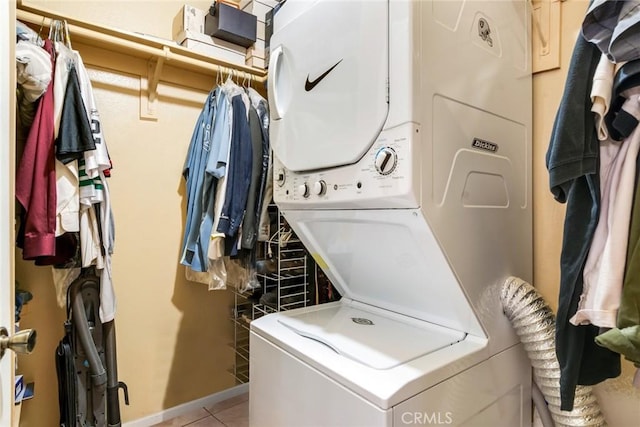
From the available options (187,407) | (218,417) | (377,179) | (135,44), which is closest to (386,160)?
(377,179)

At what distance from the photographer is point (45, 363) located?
1675 mm

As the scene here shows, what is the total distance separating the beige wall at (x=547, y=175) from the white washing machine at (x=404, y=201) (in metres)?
0.05

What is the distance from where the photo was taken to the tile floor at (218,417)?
1.96 m

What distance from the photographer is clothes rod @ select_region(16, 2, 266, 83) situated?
1487 millimetres

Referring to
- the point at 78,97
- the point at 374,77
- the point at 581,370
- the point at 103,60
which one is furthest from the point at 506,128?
the point at 103,60

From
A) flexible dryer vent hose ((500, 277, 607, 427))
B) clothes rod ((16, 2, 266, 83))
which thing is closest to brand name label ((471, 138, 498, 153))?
flexible dryer vent hose ((500, 277, 607, 427))

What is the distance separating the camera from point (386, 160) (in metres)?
0.92

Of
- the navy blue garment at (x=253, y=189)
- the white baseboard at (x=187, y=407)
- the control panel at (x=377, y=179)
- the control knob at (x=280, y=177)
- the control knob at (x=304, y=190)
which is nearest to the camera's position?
the control panel at (x=377, y=179)

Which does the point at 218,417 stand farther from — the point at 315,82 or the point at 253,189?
the point at 315,82

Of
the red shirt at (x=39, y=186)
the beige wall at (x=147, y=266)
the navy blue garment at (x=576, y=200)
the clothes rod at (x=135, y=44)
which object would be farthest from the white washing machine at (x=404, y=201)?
the beige wall at (x=147, y=266)

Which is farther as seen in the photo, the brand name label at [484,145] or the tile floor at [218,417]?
the tile floor at [218,417]

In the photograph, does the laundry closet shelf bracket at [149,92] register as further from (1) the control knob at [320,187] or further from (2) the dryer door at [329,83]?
(1) the control knob at [320,187]

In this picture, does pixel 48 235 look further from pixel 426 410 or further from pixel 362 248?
pixel 426 410

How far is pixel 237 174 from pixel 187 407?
1.44 m
